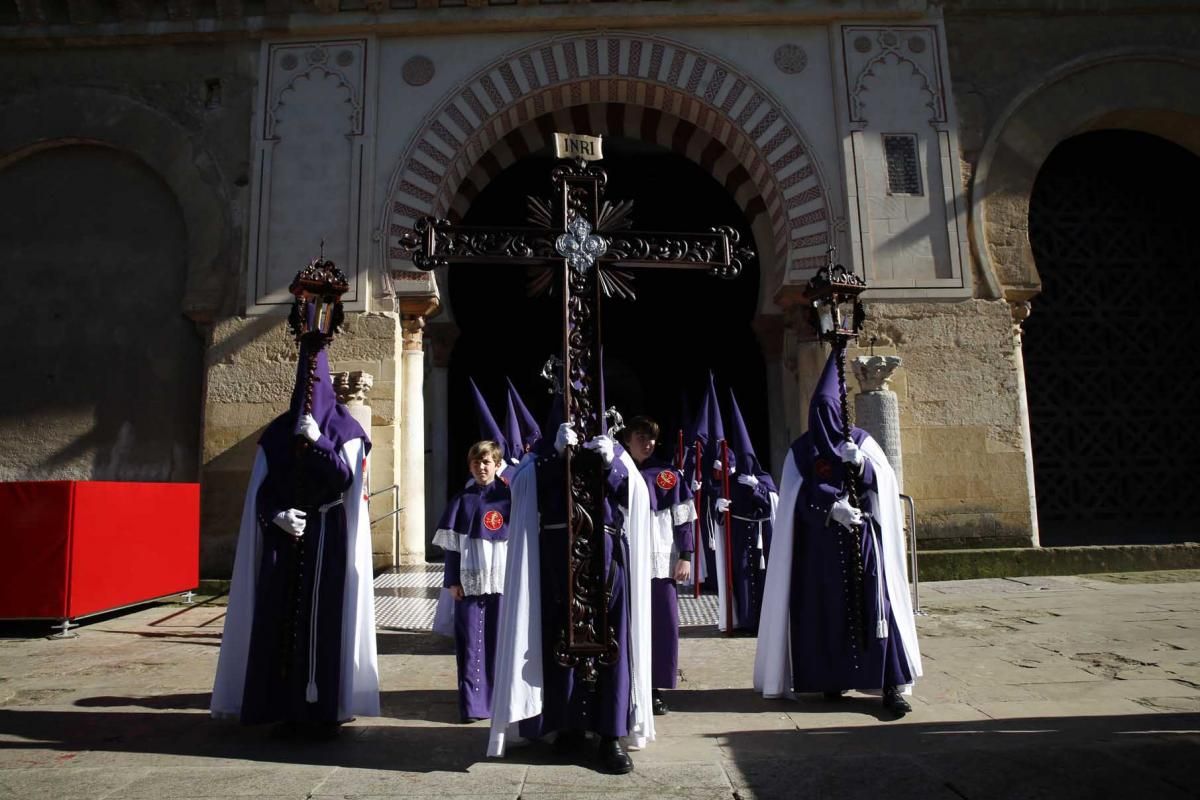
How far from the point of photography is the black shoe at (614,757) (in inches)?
110

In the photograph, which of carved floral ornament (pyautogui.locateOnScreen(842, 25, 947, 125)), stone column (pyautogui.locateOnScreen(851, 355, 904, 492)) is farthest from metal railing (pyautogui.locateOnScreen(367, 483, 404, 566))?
carved floral ornament (pyautogui.locateOnScreen(842, 25, 947, 125))

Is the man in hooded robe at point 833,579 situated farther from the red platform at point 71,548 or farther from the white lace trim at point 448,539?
the red platform at point 71,548

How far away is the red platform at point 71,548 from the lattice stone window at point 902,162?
7.67 metres

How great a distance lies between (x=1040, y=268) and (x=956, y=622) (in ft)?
17.3

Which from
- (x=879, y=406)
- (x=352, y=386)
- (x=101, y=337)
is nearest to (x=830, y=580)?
(x=879, y=406)

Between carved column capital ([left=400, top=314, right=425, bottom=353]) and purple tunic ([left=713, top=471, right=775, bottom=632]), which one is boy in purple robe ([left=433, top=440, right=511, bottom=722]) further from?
carved column capital ([left=400, top=314, right=425, bottom=353])

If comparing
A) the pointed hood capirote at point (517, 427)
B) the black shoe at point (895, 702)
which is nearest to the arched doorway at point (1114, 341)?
the pointed hood capirote at point (517, 427)

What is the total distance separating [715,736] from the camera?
3.26 meters

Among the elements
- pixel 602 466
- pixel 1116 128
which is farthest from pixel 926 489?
pixel 602 466

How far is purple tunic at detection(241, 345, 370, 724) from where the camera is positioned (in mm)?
3316

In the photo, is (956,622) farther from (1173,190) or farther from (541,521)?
(1173,190)

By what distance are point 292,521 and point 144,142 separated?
7.26 meters

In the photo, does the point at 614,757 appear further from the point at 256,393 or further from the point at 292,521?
the point at 256,393

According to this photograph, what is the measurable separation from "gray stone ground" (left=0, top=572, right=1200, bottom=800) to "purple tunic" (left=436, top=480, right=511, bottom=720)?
218 millimetres
